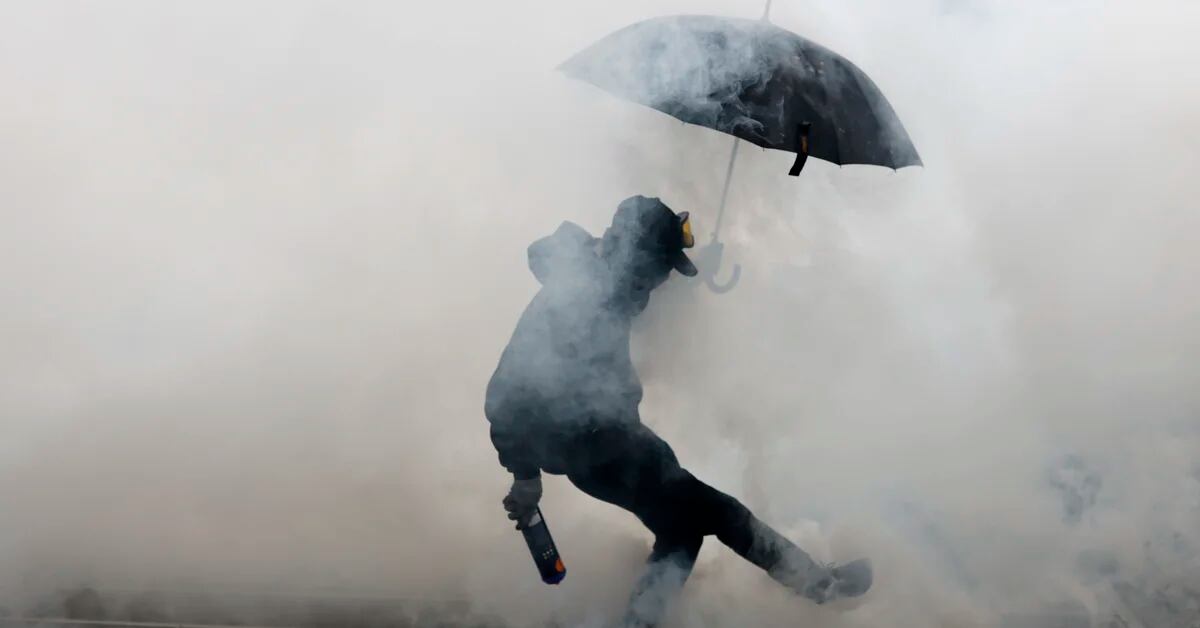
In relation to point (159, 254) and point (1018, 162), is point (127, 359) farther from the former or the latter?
point (1018, 162)

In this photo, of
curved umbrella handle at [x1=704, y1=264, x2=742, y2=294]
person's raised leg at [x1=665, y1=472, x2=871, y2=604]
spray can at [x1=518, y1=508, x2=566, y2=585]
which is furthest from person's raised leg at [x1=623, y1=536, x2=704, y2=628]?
curved umbrella handle at [x1=704, y1=264, x2=742, y2=294]

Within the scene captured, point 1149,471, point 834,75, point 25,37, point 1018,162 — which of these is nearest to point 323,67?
point 25,37

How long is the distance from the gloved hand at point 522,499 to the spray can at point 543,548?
3cm

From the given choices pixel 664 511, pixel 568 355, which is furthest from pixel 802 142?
pixel 664 511

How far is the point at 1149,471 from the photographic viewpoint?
5.25 m

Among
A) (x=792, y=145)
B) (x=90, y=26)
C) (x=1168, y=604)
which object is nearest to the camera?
(x=792, y=145)

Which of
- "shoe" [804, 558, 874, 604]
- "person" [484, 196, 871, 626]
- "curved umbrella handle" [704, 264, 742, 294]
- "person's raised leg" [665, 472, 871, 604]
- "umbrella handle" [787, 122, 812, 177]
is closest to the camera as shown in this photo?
"umbrella handle" [787, 122, 812, 177]

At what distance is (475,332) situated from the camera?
491 centimetres

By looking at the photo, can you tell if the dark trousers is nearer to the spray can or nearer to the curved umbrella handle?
the spray can

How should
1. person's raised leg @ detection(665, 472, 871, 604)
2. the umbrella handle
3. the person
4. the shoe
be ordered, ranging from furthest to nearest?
1. the shoe
2. person's raised leg @ detection(665, 472, 871, 604)
3. the person
4. the umbrella handle

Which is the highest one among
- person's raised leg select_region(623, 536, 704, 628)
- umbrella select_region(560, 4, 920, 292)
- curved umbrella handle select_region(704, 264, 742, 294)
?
umbrella select_region(560, 4, 920, 292)

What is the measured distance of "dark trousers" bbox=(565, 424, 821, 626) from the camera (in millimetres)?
4508

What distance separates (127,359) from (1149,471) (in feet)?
14.9

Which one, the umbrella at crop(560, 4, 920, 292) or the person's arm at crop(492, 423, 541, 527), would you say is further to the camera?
the person's arm at crop(492, 423, 541, 527)
